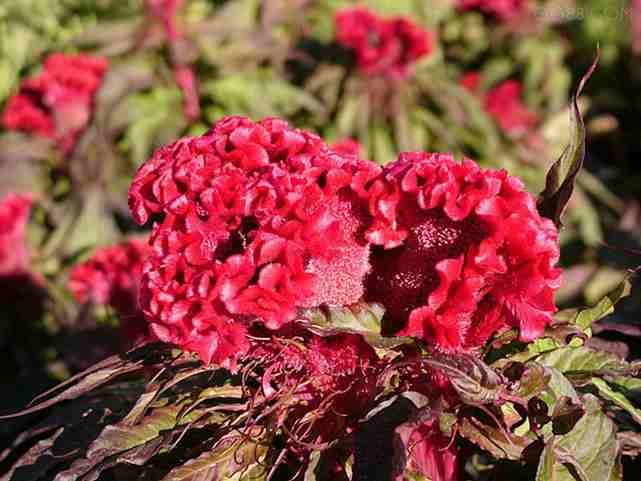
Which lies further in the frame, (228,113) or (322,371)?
(228,113)

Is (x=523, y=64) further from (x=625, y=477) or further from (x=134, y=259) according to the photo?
(x=625, y=477)

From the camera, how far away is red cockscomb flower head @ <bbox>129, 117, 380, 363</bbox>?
1.04 metres

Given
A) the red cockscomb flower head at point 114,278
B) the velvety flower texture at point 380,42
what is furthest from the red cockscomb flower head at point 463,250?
the velvety flower texture at point 380,42

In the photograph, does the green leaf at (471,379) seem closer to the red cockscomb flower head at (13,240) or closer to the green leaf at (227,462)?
the green leaf at (227,462)

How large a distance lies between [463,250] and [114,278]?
1.39m

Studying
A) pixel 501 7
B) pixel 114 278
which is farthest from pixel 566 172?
pixel 501 7

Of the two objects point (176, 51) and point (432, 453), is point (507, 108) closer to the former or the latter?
point (176, 51)

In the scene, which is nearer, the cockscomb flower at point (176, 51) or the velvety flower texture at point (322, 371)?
the velvety flower texture at point (322, 371)

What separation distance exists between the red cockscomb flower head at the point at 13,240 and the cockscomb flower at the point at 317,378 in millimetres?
1955

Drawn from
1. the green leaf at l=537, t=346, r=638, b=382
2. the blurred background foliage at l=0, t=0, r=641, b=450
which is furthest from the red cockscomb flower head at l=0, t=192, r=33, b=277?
the green leaf at l=537, t=346, r=638, b=382

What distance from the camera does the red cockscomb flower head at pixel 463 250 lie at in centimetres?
99

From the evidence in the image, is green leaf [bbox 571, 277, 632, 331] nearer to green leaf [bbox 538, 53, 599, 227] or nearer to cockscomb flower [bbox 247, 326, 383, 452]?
green leaf [bbox 538, 53, 599, 227]

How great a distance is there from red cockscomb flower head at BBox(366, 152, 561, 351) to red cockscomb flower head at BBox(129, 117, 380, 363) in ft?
0.20

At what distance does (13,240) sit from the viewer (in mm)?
2891
